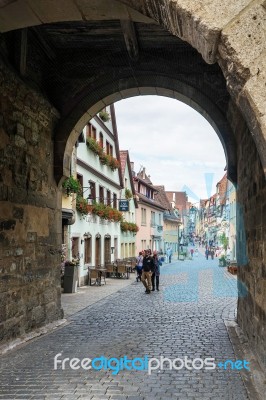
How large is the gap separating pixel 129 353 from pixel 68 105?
4.46 meters

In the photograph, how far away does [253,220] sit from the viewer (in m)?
5.11

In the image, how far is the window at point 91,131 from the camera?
59.6 ft

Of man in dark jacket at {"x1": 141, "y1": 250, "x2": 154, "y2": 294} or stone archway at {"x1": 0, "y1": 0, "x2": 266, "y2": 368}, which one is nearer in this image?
stone archway at {"x1": 0, "y1": 0, "x2": 266, "y2": 368}

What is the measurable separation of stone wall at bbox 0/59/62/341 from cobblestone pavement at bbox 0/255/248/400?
20.8 inches

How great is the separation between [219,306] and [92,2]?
7906 millimetres

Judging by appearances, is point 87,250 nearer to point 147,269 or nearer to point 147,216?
point 147,269

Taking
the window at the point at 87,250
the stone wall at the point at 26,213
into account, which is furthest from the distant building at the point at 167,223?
the stone wall at the point at 26,213

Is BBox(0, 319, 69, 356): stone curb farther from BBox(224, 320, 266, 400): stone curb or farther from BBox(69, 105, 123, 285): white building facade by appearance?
BBox(69, 105, 123, 285): white building facade

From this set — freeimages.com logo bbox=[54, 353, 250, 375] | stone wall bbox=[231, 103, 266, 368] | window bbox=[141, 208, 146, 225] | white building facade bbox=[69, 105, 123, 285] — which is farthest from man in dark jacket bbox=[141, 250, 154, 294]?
window bbox=[141, 208, 146, 225]

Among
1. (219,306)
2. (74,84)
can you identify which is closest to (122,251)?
(219,306)

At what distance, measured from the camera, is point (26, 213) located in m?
6.50

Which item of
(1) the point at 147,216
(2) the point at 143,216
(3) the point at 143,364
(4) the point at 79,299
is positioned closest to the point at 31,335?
(3) the point at 143,364

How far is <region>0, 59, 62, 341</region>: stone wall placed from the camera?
5.80m

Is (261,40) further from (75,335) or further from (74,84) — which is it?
(74,84)
